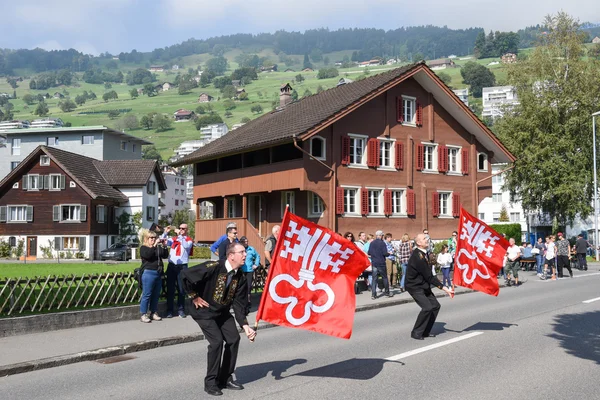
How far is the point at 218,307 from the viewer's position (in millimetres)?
7891

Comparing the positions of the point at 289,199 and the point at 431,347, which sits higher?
the point at 289,199

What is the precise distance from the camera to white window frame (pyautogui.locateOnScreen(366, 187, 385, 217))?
34000 mm

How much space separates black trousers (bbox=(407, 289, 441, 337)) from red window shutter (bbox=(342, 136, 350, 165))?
21042 mm

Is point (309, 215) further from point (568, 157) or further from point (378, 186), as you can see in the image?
point (568, 157)

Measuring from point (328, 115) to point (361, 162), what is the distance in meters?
4.01

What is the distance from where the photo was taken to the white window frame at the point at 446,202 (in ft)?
123

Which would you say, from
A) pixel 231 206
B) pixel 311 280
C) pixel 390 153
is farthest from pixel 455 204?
pixel 311 280

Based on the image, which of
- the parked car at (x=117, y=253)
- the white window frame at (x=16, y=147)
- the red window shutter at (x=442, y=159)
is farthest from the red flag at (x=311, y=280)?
the white window frame at (x=16, y=147)

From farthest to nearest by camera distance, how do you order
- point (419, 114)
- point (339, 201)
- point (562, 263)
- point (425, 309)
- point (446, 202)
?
1. point (446, 202)
2. point (419, 114)
3. point (339, 201)
4. point (562, 263)
5. point (425, 309)

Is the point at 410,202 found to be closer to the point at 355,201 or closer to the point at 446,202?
the point at 446,202

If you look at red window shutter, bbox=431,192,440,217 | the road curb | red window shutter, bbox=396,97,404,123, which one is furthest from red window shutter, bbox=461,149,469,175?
the road curb

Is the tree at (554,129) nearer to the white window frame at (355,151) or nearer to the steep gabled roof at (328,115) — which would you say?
the steep gabled roof at (328,115)

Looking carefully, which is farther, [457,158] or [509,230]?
[509,230]

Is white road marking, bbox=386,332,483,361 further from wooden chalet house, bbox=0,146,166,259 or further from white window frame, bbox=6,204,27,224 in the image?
white window frame, bbox=6,204,27,224
